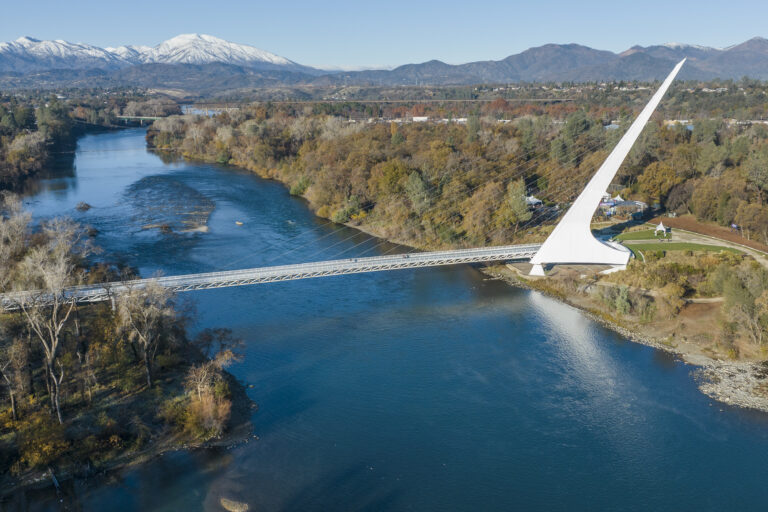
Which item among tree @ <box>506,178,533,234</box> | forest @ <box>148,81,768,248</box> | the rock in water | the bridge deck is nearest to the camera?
the rock in water

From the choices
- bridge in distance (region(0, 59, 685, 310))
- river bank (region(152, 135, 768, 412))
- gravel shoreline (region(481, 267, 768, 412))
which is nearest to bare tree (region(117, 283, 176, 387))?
bridge in distance (region(0, 59, 685, 310))

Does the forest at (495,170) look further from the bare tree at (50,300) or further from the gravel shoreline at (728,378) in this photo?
the bare tree at (50,300)

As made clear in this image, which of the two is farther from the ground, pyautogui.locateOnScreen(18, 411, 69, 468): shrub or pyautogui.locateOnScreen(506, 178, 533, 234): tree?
pyautogui.locateOnScreen(506, 178, 533, 234): tree

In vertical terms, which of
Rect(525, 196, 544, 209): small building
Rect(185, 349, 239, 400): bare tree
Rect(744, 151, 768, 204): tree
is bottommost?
Rect(185, 349, 239, 400): bare tree

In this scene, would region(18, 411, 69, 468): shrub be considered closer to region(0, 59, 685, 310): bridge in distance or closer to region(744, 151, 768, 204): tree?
region(0, 59, 685, 310): bridge in distance

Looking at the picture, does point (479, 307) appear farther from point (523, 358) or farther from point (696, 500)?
point (696, 500)

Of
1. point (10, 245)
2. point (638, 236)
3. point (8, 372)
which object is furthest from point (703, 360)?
point (10, 245)

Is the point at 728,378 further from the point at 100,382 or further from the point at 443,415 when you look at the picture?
the point at 100,382
